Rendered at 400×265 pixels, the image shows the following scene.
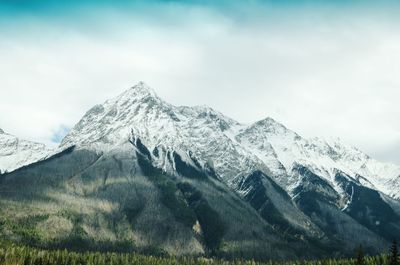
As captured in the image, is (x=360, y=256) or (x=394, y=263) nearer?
(x=394, y=263)

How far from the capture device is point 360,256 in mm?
166000

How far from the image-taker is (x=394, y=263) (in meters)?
151

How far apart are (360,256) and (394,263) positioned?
15952 millimetres
